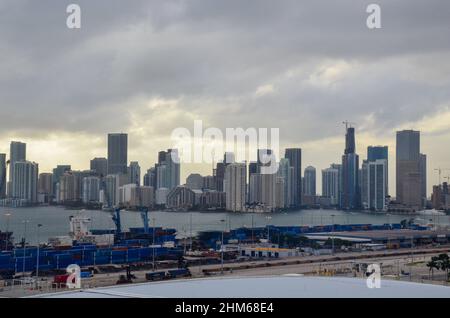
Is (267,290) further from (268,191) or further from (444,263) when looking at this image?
(268,191)

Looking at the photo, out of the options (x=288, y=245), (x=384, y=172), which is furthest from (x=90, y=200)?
(x=288, y=245)

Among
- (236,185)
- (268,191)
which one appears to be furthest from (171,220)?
(268,191)

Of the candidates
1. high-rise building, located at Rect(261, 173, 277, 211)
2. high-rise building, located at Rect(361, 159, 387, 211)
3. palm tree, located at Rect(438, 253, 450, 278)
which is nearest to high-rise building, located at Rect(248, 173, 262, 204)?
high-rise building, located at Rect(261, 173, 277, 211)

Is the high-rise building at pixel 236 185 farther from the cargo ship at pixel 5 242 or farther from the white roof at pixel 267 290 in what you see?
the white roof at pixel 267 290

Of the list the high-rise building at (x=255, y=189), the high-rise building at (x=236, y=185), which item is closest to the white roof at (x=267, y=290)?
the high-rise building at (x=236, y=185)

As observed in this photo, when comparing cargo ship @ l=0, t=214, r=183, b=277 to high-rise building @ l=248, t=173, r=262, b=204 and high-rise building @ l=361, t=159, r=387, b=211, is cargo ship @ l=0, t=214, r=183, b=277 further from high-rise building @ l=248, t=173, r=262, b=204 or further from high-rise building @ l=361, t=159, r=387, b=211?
high-rise building @ l=361, t=159, r=387, b=211
